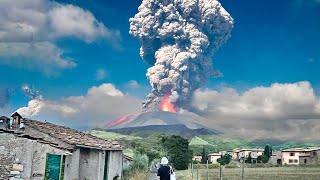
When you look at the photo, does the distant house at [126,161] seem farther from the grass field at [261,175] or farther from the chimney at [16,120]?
the chimney at [16,120]

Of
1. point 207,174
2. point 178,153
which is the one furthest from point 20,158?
point 178,153

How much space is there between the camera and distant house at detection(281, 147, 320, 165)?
96000 millimetres

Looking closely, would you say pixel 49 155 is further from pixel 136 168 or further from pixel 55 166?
pixel 136 168

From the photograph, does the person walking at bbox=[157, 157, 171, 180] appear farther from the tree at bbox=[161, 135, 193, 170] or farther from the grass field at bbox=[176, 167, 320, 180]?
the tree at bbox=[161, 135, 193, 170]

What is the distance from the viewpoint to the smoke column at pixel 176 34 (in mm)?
182500

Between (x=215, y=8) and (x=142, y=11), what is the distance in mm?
30938

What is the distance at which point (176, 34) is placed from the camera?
609 ft

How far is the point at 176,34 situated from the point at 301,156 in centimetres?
9911

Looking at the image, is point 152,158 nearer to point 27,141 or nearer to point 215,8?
point 27,141

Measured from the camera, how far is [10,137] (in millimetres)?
19000

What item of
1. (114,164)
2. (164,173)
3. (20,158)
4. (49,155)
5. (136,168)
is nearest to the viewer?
Answer: (164,173)

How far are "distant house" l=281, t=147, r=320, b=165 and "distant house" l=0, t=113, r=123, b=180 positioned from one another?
243 feet

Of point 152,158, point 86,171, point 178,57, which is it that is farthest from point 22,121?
point 178,57

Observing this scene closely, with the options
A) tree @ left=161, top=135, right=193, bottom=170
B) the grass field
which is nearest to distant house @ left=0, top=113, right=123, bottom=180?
the grass field
